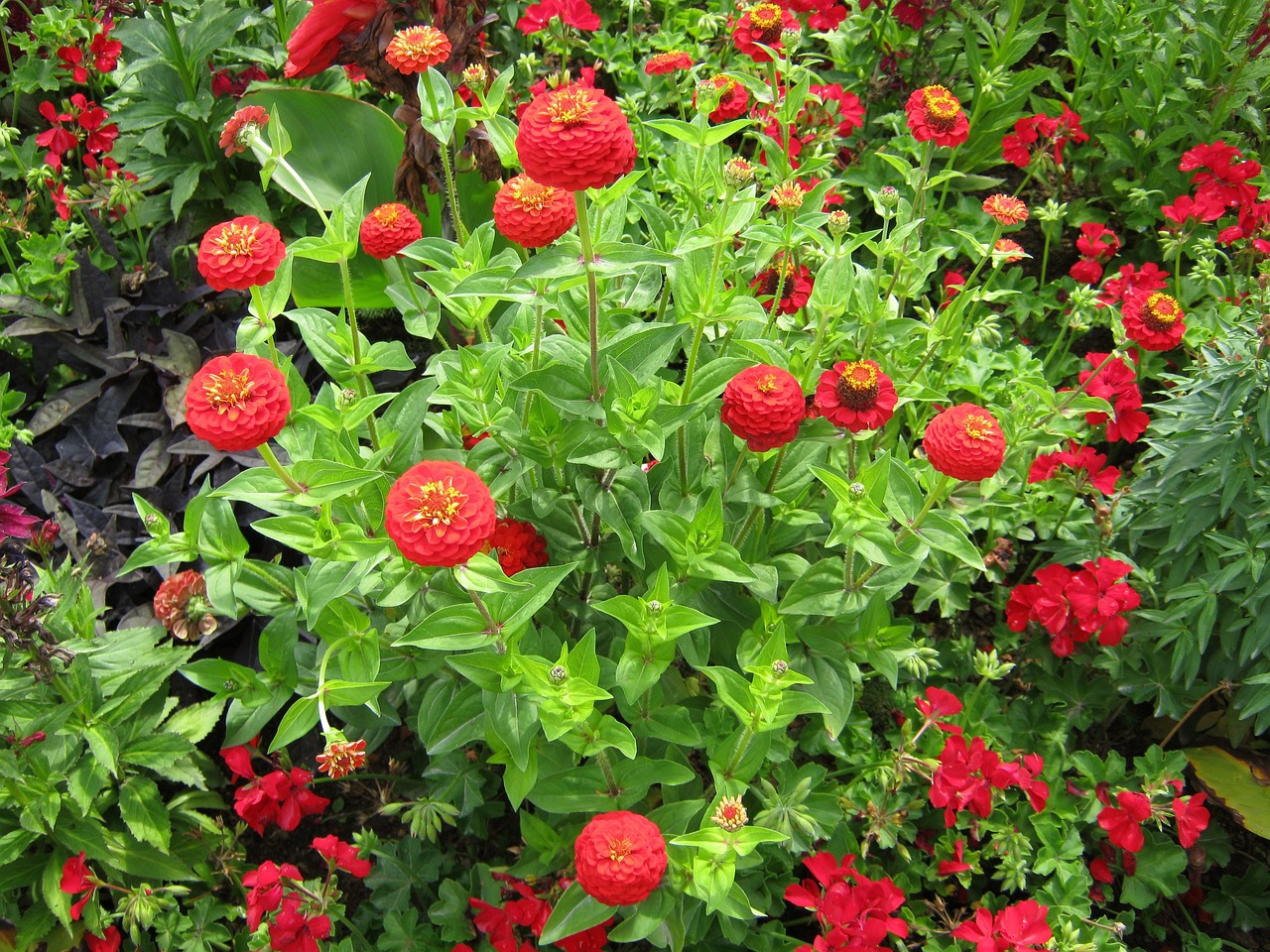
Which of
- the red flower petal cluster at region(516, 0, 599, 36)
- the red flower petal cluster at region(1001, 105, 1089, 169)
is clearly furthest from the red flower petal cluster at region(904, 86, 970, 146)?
the red flower petal cluster at region(516, 0, 599, 36)

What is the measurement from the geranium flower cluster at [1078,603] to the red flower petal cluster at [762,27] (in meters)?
1.33

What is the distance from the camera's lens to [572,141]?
3.71 ft

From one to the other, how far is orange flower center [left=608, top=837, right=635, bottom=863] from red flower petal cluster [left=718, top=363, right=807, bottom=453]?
2.09 ft

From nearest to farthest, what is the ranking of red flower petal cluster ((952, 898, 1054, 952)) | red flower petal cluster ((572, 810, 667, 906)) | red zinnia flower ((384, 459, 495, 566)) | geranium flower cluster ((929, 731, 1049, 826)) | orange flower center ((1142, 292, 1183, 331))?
red zinnia flower ((384, 459, 495, 566)) < red flower petal cluster ((572, 810, 667, 906)) < red flower petal cluster ((952, 898, 1054, 952)) < geranium flower cluster ((929, 731, 1049, 826)) < orange flower center ((1142, 292, 1183, 331))

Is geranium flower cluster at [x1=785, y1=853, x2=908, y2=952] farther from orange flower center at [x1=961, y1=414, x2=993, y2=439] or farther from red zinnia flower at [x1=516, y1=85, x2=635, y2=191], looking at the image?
red zinnia flower at [x1=516, y1=85, x2=635, y2=191]

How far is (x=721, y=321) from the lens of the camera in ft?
5.06

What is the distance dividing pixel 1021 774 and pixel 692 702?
693mm

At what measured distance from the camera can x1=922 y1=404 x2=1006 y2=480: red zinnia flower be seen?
1376 millimetres

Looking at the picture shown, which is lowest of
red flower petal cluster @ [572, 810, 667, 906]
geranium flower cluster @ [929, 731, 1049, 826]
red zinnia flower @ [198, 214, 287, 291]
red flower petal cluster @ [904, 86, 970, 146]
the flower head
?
geranium flower cluster @ [929, 731, 1049, 826]

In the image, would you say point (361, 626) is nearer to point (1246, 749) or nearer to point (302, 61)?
point (302, 61)

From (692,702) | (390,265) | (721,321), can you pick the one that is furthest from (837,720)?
(390,265)

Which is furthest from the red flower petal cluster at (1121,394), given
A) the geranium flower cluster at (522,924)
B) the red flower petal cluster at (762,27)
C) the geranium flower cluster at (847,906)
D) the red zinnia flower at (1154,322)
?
the geranium flower cluster at (522,924)

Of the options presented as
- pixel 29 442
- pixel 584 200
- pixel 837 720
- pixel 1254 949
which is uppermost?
pixel 584 200

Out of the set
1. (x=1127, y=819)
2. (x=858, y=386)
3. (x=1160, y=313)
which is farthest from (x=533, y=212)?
(x=1127, y=819)
